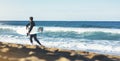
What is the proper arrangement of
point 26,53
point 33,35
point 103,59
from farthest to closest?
1. point 33,35
2. point 26,53
3. point 103,59

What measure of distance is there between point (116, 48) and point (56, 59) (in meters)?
8.01

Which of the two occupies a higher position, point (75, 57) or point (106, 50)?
point (75, 57)

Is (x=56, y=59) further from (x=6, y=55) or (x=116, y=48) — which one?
(x=116, y=48)

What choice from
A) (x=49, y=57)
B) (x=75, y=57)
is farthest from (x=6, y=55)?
(x=75, y=57)

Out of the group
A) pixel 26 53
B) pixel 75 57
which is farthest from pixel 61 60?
pixel 26 53

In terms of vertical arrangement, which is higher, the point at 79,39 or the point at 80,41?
the point at 80,41

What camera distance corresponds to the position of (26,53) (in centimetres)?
1350

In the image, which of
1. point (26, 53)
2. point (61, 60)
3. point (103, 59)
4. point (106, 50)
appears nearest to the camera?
point (61, 60)

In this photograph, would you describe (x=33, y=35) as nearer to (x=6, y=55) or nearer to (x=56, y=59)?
(x=6, y=55)

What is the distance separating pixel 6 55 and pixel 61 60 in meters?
2.51

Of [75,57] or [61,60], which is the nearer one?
[61,60]

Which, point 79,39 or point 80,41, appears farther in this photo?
point 79,39

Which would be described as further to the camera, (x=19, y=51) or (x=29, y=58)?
(x=19, y=51)

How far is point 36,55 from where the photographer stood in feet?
42.0
